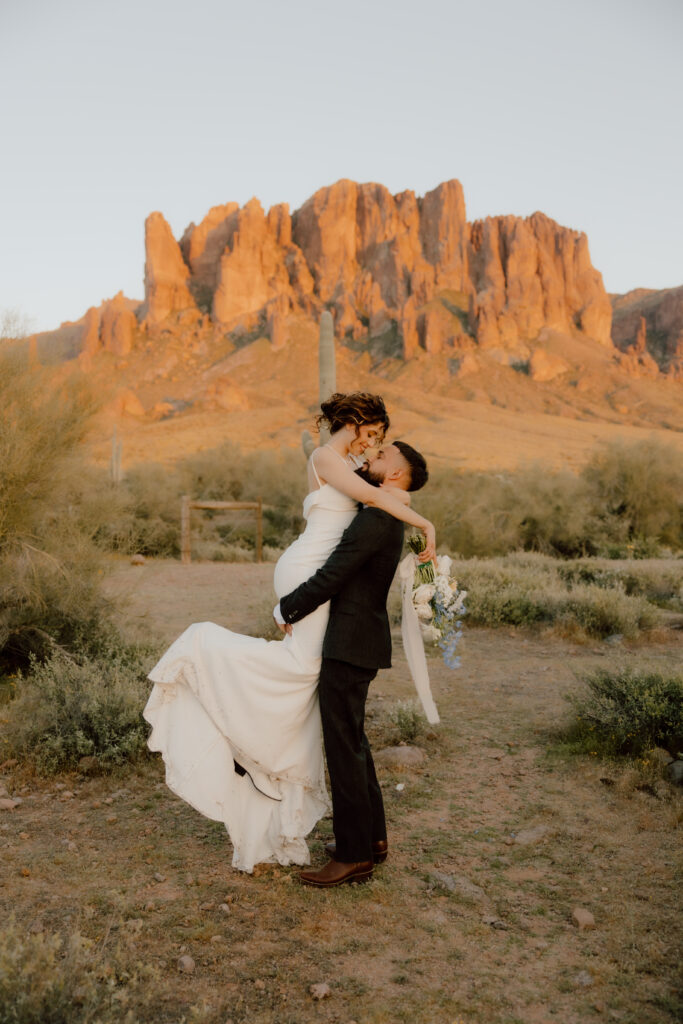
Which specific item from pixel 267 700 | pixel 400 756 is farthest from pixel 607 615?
pixel 267 700

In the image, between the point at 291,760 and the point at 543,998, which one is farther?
the point at 291,760

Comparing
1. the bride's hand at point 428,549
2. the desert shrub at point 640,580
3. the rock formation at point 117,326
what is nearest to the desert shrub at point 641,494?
the desert shrub at point 640,580

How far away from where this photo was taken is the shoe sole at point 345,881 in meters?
3.30

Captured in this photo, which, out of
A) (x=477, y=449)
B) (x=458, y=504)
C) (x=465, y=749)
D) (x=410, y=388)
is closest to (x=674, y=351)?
(x=410, y=388)

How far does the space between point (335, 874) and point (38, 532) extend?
437 centimetres

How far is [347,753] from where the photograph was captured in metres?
3.22

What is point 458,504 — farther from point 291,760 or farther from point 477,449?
point 477,449

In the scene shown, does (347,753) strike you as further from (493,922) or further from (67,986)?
(67,986)

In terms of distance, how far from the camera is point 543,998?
262cm

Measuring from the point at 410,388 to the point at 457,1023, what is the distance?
6594 centimetres

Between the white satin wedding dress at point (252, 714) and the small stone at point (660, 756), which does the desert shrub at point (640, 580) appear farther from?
the white satin wedding dress at point (252, 714)

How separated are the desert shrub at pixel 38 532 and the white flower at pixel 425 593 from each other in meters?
3.74

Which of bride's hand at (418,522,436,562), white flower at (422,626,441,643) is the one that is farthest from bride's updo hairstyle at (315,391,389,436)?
white flower at (422,626,441,643)

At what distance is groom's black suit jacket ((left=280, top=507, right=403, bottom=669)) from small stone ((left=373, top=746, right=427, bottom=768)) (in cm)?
193
